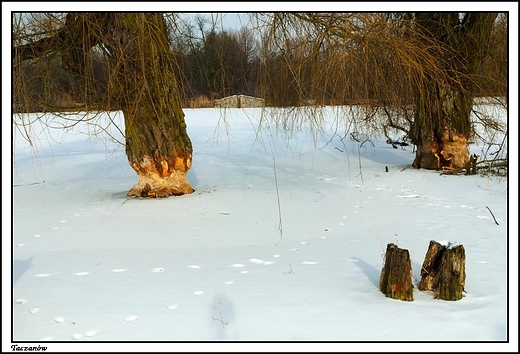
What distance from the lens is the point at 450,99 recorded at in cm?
791

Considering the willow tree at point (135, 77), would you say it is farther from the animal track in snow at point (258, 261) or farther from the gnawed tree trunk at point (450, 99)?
the gnawed tree trunk at point (450, 99)

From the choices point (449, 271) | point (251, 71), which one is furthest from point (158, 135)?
point (449, 271)

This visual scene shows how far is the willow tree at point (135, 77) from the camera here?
4602 mm

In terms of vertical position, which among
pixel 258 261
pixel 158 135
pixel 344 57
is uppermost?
pixel 344 57

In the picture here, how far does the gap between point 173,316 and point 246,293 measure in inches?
21.9

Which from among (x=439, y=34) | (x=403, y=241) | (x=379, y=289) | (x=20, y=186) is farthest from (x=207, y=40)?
(x=20, y=186)

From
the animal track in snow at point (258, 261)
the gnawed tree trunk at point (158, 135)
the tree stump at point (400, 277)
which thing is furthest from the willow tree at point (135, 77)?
the tree stump at point (400, 277)

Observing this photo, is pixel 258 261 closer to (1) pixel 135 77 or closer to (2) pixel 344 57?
(2) pixel 344 57

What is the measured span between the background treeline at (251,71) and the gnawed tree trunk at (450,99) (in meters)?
1.76

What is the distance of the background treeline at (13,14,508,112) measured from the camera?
4.18 m

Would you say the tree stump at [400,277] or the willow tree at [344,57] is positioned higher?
the willow tree at [344,57]

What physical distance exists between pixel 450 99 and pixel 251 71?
14.6 feet

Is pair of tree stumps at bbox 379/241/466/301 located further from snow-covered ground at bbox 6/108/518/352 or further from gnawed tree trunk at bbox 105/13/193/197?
gnawed tree trunk at bbox 105/13/193/197

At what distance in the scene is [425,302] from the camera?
2879 mm
